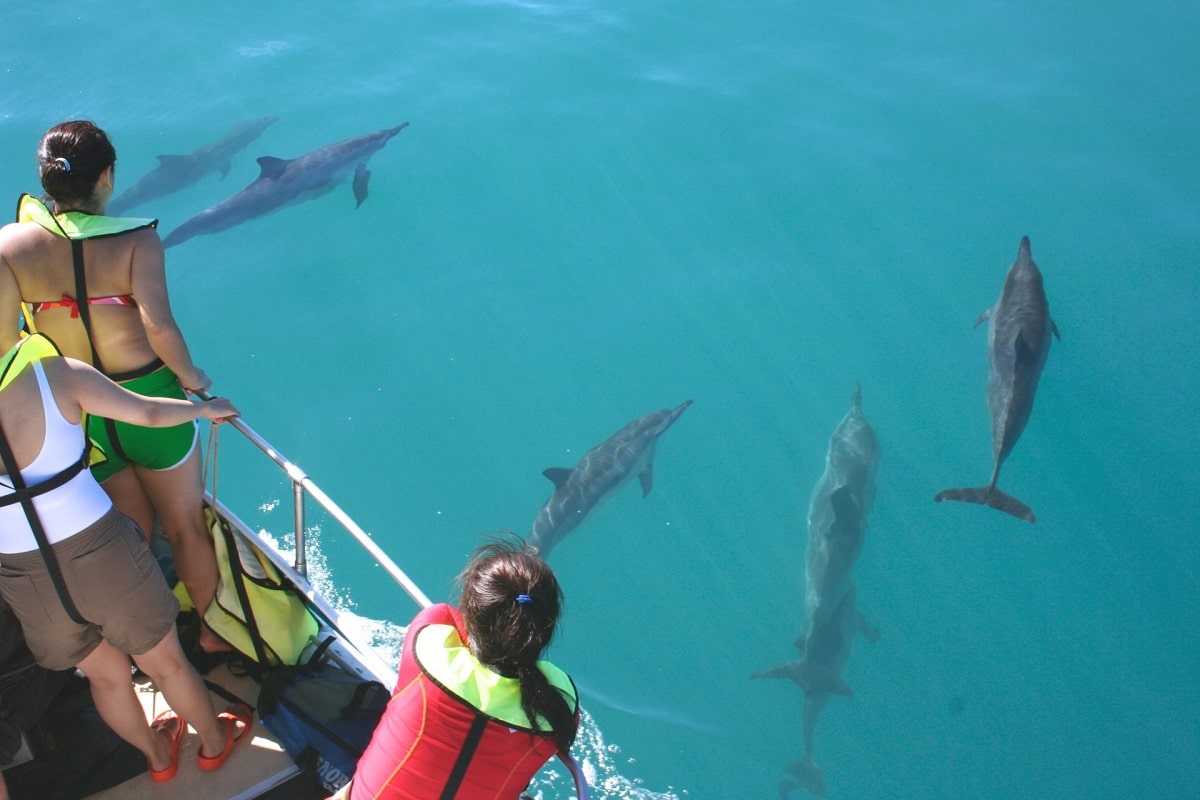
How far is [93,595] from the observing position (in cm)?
306

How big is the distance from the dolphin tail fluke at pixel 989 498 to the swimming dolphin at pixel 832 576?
2.43 feet

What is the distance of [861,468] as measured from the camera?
860cm

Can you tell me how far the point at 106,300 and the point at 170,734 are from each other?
5.89 feet

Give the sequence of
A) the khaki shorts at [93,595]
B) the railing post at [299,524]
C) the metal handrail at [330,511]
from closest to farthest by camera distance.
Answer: the khaki shorts at [93,595]
the metal handrail at [330,511]
the railing post at [299,524]

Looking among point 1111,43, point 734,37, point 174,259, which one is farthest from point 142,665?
point 1111,43

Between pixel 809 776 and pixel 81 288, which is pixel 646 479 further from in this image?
pixel 81 288

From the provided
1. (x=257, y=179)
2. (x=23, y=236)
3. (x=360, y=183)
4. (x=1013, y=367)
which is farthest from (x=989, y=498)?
(x=257, y=179)

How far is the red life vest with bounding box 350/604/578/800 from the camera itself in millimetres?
2516

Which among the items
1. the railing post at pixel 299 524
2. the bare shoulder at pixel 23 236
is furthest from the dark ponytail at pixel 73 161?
the railing post at pixel 299 524

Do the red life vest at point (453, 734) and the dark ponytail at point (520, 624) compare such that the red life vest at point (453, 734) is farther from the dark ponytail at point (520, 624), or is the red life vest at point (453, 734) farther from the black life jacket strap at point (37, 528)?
the black life jacket strap at point (37, 528)

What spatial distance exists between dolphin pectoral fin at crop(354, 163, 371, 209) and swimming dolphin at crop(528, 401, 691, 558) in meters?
4.51

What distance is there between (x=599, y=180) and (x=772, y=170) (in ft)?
7.12

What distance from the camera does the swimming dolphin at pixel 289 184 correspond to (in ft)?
33.9

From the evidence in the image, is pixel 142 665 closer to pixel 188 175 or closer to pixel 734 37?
pixel 188 175
